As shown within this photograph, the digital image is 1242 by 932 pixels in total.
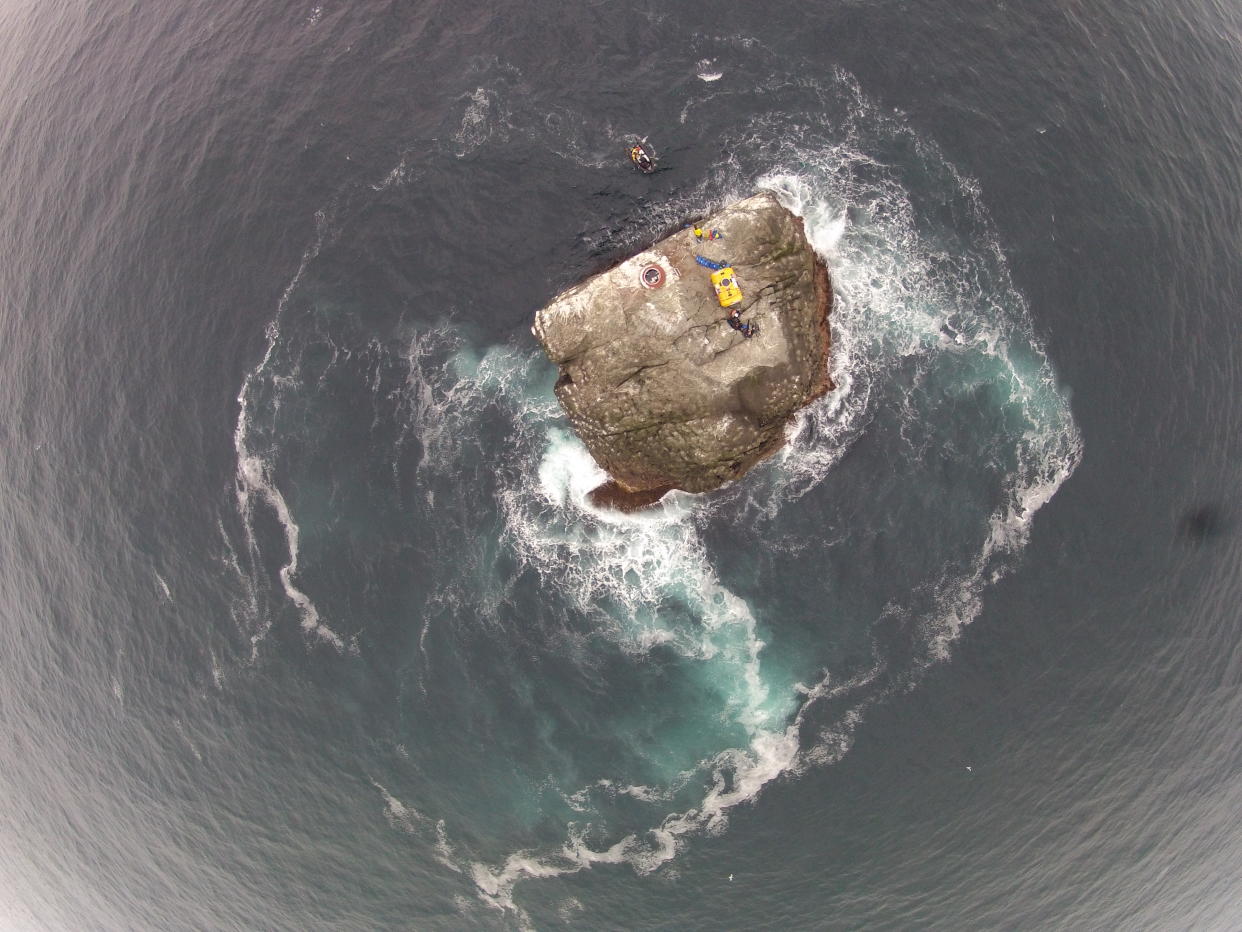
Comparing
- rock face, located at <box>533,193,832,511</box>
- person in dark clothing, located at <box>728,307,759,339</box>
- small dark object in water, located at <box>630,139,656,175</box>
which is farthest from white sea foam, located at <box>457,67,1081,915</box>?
small dark object in water, located at <box>630,139,656,175</box>

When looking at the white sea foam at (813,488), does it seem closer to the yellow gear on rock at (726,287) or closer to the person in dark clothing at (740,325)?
the person in dark clothing at (740,325)

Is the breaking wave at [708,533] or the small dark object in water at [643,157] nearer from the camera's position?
the breaking wave at [708,533]

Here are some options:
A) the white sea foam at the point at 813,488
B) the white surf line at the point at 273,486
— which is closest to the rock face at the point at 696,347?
the white sea foam at the point at 813,488

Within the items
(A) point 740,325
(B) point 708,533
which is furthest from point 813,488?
(A) point 740,325

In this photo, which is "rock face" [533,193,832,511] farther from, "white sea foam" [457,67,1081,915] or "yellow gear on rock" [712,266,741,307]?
"white sea foam" [457,67,1081,915]

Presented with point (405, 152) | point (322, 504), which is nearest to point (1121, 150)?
point (405, 152)

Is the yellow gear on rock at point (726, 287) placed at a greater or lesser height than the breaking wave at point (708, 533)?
greater

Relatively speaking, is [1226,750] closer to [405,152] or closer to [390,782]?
[390,782]
